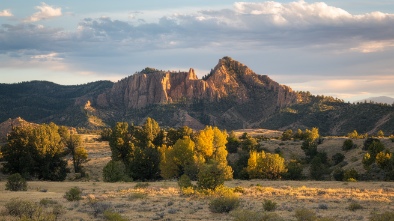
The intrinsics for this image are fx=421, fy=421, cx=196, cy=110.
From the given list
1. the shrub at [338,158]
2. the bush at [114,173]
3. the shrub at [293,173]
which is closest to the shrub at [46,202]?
the bush at [114,173]

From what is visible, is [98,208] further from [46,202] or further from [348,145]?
[348,145]

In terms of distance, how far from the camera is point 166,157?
169 ft

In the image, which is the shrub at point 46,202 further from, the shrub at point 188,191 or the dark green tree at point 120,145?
the dark green tree at point 120,145

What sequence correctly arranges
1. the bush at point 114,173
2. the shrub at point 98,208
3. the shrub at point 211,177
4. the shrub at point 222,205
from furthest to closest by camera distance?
the bush at point 114,173 → the shrub at point 211,177 → the shrub at point 222,205 → the shrub at point 98,208

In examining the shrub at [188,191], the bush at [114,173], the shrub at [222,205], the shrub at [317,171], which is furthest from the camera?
the shrub at [317,171]

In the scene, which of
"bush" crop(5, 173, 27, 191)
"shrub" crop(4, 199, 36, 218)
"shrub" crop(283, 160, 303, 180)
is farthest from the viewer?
"shrub" crop(283, 160, 303, 180)

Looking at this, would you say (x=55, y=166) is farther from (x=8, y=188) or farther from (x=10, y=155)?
(x=8, y=188)

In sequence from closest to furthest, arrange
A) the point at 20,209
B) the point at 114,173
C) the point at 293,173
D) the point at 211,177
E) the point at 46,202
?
the point at 20,209
the point at 46,202
the point at 211,177
the point at 114,173
the point at 293,173

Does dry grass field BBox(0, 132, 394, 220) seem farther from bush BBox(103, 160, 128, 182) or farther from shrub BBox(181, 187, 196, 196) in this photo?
bush BBox(103, 160, 128, 182)

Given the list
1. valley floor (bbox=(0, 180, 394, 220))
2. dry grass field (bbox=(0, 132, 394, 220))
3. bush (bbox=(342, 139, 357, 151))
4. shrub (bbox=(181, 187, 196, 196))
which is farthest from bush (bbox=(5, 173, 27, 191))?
bush (bbox=(342, 139, 357, 151))

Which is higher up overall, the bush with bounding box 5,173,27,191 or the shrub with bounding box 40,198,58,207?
the shrub with bounding box 40,198,58,207

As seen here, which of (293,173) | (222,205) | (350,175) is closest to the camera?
(222,205)

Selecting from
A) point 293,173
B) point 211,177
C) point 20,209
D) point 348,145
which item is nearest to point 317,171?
point 293,173

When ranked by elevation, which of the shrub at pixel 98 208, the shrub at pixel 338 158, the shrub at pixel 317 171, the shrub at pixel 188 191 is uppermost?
the shrub at pixel 98 208
